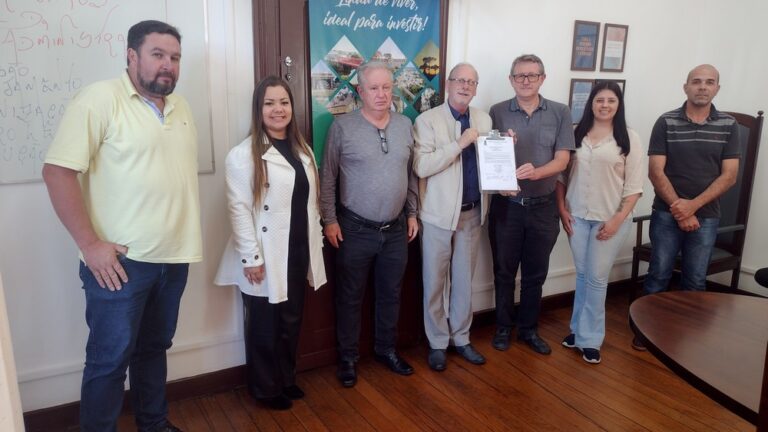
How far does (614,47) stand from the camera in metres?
3.61

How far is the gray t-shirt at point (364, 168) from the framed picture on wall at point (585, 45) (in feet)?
5.21

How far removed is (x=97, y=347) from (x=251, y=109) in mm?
1162

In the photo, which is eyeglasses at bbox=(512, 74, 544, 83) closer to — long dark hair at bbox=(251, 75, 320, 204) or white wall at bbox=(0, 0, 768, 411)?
white wall at bbox=(0, 0, 768, 411)

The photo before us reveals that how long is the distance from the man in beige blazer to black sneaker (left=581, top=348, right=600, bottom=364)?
61 cm

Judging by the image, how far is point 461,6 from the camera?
296cm

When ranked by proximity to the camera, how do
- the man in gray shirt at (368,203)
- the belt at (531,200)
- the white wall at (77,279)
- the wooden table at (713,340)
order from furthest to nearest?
the belt at (531,200), the man in gray shirt at (368,203), the white wall at (77,279), the wooden table at (713,340)

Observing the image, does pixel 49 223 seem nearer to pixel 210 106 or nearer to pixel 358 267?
pixel 210 106

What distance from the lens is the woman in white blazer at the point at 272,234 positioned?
2201 millimetres

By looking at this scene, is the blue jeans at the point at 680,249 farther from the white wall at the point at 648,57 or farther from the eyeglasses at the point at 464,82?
the eyeglasses at the point at 464,82

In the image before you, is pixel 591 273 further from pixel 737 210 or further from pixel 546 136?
pixel 737 210

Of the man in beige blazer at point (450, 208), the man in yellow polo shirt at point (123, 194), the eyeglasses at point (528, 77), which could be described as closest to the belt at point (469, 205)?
the man in beige blazer at point (450, 208)

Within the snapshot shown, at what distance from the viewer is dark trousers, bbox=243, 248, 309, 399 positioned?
236 centimetres

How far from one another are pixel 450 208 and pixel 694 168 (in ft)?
4.63

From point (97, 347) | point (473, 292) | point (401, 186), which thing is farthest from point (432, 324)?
point (97, 347)
